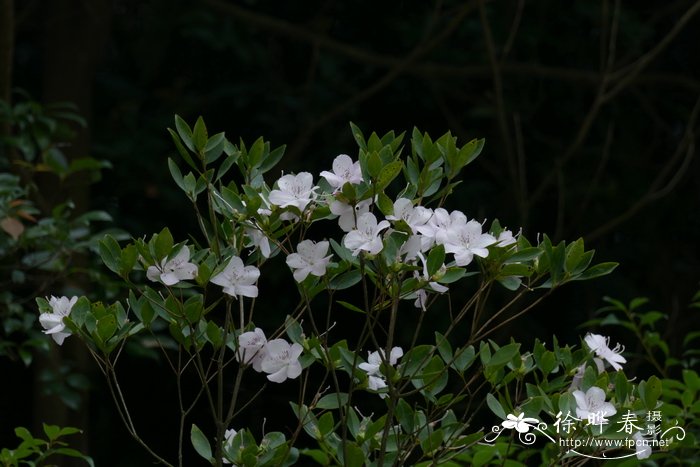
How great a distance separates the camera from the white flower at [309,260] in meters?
1.14

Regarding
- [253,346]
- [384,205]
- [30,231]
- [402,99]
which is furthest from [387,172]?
[402,99]

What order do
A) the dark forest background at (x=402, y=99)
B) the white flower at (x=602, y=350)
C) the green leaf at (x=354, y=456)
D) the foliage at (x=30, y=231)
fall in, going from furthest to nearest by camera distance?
the dark forest background at (x=402, y=99)
the foliage at (x=30, y=231)
the white flower at (x=602, y=350)
the green leaf at (x=354, y=456)

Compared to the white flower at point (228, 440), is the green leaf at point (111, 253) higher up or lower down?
higher up

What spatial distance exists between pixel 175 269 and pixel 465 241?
314 mm

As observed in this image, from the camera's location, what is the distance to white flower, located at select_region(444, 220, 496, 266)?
113cm

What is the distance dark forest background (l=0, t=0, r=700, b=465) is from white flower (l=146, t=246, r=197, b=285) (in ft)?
6.48

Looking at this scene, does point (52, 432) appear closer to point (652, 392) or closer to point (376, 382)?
point (376, 382)

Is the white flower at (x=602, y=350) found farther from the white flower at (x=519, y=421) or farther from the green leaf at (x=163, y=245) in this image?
the green leaf at (x=163, y=245)

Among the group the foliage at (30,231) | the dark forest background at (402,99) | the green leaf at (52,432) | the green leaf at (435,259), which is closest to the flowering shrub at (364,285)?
the green leaf at (435,259)

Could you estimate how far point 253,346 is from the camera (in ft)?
3.98

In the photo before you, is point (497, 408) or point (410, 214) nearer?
point (410, 214)

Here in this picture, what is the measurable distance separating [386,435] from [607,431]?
9.5 inches

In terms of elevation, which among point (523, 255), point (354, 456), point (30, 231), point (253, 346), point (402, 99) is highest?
point (523, 255)

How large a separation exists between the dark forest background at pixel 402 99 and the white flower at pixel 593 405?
6.39 feet
